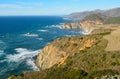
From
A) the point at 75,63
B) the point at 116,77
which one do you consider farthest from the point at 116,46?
the point at 116,77

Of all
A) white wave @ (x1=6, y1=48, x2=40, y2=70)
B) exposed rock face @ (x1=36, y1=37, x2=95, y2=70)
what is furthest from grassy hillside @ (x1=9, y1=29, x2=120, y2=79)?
white wave @ (x1=6, y1=48, x2=40, y2=70)

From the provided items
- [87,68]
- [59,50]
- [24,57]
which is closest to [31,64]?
[24,57]

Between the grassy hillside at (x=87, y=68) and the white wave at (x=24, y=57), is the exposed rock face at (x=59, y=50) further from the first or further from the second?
the grassy hillside at (x=87, y=68)

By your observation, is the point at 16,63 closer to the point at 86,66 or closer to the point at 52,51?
the point at 52,51

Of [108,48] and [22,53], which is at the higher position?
[108,48]

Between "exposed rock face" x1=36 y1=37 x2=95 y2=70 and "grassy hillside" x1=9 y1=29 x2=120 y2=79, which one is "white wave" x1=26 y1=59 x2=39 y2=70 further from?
"grassy hillside" x1=9 y1=29 x2=120 y2=79

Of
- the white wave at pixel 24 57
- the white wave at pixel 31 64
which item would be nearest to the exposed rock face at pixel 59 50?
the white wave at pixel 31 64

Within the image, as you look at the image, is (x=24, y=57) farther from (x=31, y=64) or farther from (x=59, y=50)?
(x=59, y=50)

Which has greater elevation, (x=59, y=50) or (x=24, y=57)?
(x=59, y=50)
